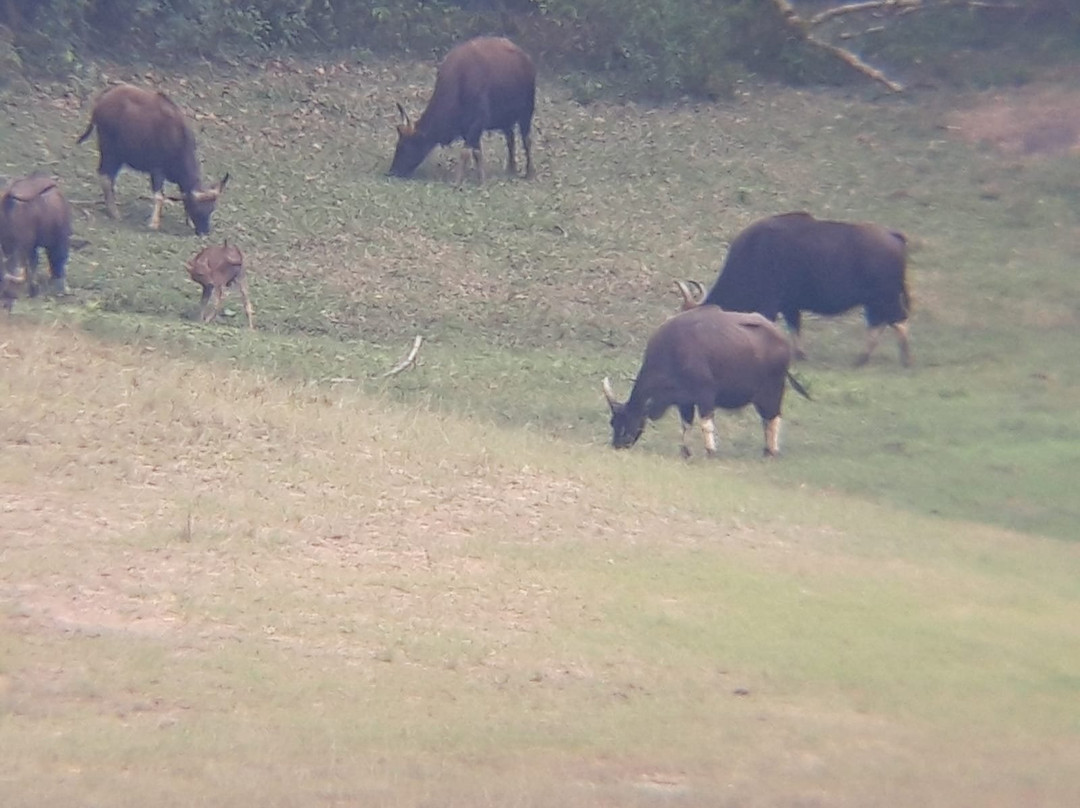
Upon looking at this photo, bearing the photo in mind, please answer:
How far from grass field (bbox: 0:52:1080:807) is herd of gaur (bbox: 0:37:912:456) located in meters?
0.40

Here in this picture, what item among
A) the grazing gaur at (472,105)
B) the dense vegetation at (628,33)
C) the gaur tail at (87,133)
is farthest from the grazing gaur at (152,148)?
the dense vegetation at (628,33)

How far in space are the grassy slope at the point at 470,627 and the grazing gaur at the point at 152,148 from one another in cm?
685

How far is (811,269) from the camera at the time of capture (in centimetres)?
1644

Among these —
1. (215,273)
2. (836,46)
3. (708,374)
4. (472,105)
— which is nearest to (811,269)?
(708,374)

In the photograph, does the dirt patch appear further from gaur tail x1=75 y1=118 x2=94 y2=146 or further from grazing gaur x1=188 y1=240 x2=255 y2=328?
grazing gaur x1=188 y1=240 x2=255 y2=328

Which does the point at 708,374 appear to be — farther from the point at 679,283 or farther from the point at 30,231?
the point at 30,231

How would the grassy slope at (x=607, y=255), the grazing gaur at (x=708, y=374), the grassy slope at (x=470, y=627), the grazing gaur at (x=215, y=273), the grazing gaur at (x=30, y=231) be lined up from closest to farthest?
the grassy slope at (x=470, y=627) → the grazing gaur at (x=708, y=374) → the grassy slope at (x=607, y=255) → the grazing gaur at (x=30, y=231) → the grazing gaur at (x=215, y=273)

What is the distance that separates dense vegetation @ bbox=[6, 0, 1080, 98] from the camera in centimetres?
2367

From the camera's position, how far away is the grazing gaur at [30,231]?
1471cm

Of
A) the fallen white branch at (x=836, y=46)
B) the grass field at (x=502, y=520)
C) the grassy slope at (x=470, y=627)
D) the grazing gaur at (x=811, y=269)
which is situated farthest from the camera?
the fallen white branch at (x=836, y=46)

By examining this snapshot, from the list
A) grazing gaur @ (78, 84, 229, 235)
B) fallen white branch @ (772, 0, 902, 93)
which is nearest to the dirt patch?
fallen white branch @ (772, 0, 902, 93)

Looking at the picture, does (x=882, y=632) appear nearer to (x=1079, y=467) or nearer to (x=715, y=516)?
(x=715, y=516)

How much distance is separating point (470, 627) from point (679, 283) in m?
8.58

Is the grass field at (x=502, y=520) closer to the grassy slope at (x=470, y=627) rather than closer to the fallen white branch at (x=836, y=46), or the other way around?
the grassy slope at (x=470, y=627)
